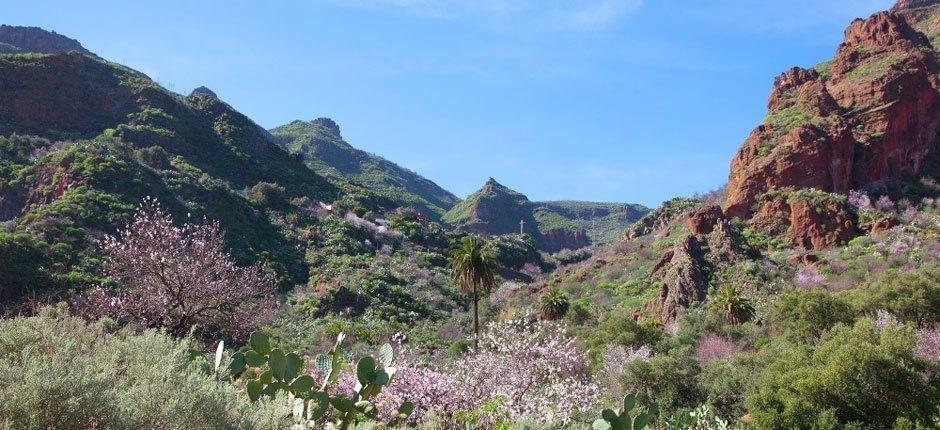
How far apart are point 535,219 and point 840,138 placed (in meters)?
75.6

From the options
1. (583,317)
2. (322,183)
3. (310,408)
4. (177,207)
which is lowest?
(583,317)

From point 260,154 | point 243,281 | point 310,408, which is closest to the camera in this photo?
point 310,408

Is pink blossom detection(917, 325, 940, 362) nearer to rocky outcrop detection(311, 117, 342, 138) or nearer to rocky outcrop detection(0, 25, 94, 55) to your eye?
rocky outcrop detection(0, 25, 94, 55)

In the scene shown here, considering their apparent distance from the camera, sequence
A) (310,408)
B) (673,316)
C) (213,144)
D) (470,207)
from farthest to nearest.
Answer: (470,207), (213,144), (673,316), (310,408)

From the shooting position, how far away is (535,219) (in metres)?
119

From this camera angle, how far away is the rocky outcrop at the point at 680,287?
3256cm

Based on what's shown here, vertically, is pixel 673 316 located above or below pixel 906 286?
below

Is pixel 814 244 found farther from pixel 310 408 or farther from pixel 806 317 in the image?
pixel 310 408

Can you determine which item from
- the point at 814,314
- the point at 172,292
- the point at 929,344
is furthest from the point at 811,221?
the point at 172,292

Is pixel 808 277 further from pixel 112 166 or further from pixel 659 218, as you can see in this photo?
pixel 112 166

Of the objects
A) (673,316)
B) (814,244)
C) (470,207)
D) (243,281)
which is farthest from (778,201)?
(470,207)

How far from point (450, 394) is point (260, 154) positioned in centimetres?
5518

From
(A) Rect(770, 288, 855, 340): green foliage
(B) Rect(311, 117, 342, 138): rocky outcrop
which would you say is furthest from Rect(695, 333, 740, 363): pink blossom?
(B) Rect(311, 117, 342, 138): rocky outcrop

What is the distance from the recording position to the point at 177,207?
38.2m
